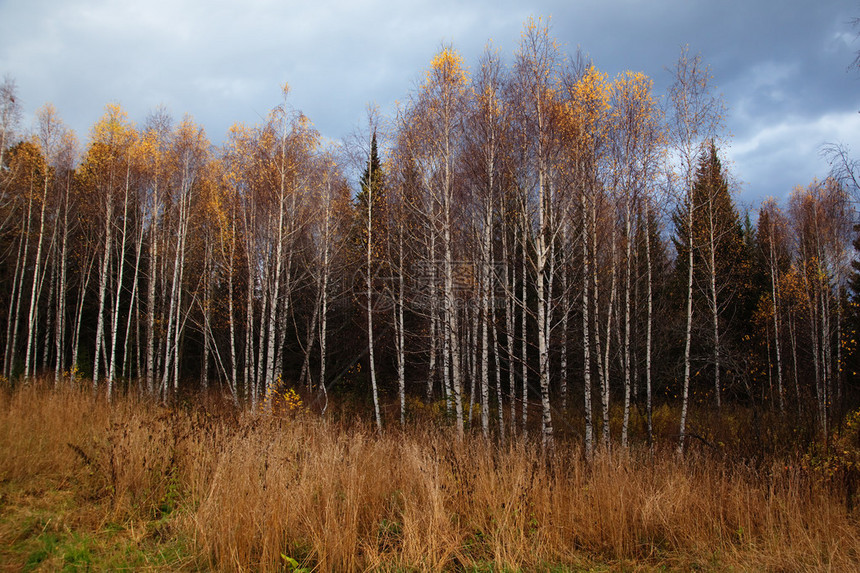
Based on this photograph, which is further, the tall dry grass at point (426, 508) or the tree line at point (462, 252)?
the tree line at point (462, 252)

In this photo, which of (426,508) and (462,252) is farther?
(462,252)

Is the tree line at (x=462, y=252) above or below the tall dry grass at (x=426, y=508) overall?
above

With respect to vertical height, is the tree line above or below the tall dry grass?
above

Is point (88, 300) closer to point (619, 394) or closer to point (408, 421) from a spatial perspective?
point (408, 421)

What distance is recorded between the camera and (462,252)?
39.5 feet

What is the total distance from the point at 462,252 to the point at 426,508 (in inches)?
351

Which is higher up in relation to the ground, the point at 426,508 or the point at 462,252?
the point at 462,252

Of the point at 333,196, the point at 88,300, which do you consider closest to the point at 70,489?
the point at 333,196

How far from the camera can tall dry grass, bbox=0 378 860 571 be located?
325cm

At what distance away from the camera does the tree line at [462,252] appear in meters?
9.05

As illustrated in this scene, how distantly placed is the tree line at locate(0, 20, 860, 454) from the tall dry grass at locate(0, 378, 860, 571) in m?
3.09

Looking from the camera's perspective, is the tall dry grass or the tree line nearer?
the tall dry grass

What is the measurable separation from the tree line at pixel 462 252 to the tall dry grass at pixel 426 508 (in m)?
3.09

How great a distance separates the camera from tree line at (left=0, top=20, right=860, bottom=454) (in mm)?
9047
